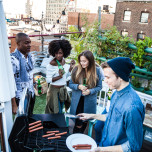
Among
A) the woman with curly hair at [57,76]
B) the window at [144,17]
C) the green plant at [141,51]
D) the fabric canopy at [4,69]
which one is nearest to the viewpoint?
the fabric canopy at [4,69]

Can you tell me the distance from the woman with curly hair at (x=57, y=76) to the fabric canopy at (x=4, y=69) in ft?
3.31

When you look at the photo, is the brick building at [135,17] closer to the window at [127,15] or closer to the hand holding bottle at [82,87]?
the window at [127,15]

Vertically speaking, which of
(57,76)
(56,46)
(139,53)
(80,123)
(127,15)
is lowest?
(80,123)

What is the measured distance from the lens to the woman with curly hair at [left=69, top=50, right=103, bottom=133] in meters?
2.39

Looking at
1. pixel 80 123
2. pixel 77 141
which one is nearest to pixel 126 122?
pixel 77 141

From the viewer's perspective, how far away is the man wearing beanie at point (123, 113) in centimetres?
121

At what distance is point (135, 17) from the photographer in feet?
68.1

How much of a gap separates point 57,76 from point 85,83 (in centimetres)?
47

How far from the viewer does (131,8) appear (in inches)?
812

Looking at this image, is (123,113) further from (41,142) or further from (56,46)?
(56,46)

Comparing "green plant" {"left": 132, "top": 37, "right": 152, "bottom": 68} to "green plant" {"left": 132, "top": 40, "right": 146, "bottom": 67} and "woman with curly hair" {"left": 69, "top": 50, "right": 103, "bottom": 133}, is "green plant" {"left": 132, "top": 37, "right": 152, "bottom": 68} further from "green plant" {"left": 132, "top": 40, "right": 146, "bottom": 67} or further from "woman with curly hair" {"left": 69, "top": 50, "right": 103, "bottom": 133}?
"woman with curly hair" {"left": 69, "top": 50, "right": 103, "bottom": 133}

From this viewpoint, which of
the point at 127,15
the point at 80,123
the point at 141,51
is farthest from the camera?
the point at 127,15

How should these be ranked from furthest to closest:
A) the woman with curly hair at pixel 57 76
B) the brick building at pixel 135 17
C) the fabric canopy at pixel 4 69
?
1. the brick building at pixel 135 17
2. the woman with curly hair at pixel 57 76
3. the fabric canopy at pixel 4 69

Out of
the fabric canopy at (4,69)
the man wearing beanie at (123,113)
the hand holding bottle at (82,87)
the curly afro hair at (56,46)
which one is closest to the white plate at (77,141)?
the man wearing beanie at (123,113)
